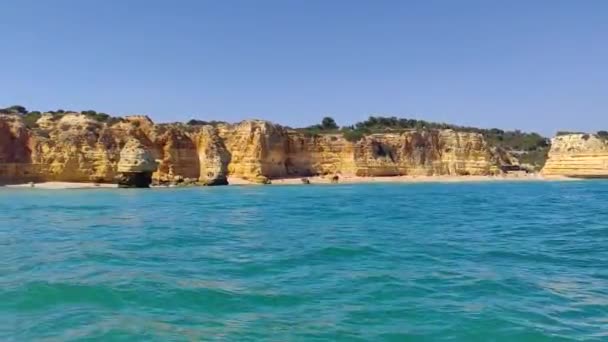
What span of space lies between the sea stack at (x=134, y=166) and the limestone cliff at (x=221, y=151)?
1.23 m

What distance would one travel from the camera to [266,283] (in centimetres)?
823

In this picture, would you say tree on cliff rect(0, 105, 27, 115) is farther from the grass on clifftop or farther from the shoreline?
the grass on clifftop

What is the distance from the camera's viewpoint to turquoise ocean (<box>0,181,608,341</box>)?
592 cm

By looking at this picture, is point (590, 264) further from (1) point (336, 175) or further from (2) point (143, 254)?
(1) point (336, 175)

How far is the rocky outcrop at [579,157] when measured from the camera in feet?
232

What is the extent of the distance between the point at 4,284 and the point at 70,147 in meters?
47.1

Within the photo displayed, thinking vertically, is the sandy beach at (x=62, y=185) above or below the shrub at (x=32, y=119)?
below

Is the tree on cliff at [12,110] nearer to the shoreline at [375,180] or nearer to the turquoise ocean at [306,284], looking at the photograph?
the shoreline at [375,180]

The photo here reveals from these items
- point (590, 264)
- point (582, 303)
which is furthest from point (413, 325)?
point (590, 264)

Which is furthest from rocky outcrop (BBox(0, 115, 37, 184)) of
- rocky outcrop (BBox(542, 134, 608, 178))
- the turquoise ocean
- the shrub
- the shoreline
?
rocky outcrop (BBox(542, 134, 608, 178))

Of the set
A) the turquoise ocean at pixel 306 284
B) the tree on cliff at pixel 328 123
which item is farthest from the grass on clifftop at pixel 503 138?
the turquoise ocean at pixel 306 284

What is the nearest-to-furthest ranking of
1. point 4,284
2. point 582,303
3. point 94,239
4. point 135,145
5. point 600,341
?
point 600,341 → point 582,303 → point 4,284 → point 94,239 → point 135,145

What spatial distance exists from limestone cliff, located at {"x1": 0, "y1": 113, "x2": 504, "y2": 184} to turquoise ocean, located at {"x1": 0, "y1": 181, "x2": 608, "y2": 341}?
39347 mm

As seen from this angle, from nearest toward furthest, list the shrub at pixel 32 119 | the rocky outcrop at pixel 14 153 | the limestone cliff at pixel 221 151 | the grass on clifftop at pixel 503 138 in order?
1. the rocky outcrop at pixel 14 153
2. the limestone cliff at pixel 221 151
3. the shrub at pixel 32 119
4. the grass on clifftop at pixel 503 138
